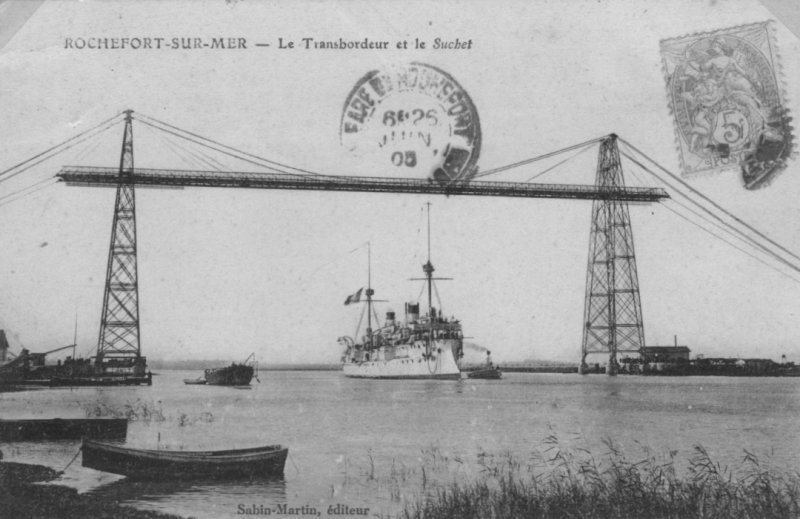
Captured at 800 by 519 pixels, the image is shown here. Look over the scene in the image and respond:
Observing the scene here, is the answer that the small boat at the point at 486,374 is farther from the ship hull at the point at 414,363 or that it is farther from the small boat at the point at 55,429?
the small boat at the point at 55,429

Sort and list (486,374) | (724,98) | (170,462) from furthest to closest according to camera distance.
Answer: (486,374) → (724,98) → (170,462)

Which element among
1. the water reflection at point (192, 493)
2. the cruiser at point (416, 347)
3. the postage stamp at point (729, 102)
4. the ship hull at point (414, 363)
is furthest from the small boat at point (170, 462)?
the ship hull at point (414, 363)

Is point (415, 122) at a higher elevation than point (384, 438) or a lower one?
higher

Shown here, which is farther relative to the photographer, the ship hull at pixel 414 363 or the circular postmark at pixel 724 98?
the ship hull at pixel 414 363

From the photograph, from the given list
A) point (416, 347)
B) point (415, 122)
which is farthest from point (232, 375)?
point (415, 122)

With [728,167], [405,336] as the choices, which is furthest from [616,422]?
[405,336]

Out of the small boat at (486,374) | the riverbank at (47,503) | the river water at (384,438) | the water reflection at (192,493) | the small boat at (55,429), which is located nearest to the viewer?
the riverbank at (47,503)

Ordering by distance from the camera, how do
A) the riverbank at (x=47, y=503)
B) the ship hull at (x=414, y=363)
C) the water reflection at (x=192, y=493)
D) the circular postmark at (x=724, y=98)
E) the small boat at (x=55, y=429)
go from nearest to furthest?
1. the riverbank at (x=47, y=503)
2. the water reflection at (x=192, y=493)
3. the circular postmark at (x=724, y=98)
4. the small boat at (x=55, y=429)
5. the ship hull at (x=414, y=363)

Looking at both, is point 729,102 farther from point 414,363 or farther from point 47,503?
point 414,363
